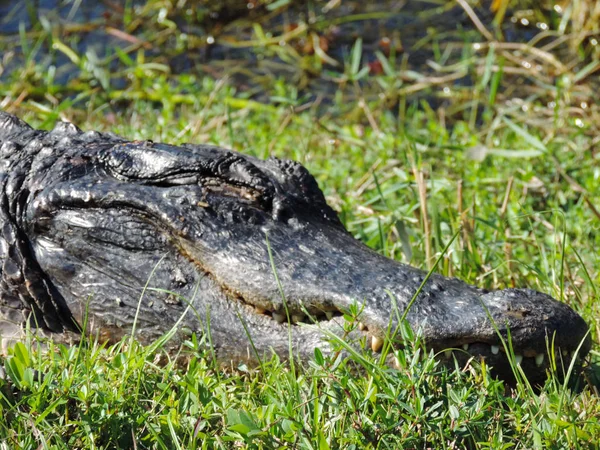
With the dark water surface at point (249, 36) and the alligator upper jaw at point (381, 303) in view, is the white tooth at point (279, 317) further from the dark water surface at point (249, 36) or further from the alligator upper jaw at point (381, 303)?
the dark water surface at point (249, 36)

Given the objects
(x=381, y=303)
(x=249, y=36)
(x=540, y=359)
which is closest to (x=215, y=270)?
(x=381, y=303)

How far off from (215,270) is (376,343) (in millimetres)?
581

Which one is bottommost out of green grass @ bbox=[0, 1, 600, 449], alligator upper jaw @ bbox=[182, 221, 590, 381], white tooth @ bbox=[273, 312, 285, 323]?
green grass @ bbox=[0, 1, 600, 449]

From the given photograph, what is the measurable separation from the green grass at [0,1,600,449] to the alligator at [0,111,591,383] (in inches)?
3.8

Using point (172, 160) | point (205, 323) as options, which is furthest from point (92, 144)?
point (205, 323)

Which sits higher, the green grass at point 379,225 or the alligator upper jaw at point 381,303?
the alligator upper jaw at point 381,303

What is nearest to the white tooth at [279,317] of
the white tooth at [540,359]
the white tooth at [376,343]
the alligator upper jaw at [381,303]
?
the alligator upper jaw at [381,303]

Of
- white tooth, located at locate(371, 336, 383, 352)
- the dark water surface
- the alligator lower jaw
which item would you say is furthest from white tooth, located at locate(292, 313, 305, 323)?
the dark water surface

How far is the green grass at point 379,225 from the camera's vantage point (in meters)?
2.05

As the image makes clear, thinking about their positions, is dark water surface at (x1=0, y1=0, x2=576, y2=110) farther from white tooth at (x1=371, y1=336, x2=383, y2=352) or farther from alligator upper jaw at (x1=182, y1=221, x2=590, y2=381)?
white tooth at (x1=371, y1=336, x2=383, y2=352)

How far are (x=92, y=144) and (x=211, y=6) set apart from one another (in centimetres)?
460

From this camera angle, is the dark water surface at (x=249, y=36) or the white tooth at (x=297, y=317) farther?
the dark water surface at (x=249, y=36)

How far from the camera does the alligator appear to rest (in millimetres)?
2264

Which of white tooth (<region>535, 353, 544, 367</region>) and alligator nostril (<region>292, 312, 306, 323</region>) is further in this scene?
alligator nostril (<region>292, 312, 306, 323</region>)
